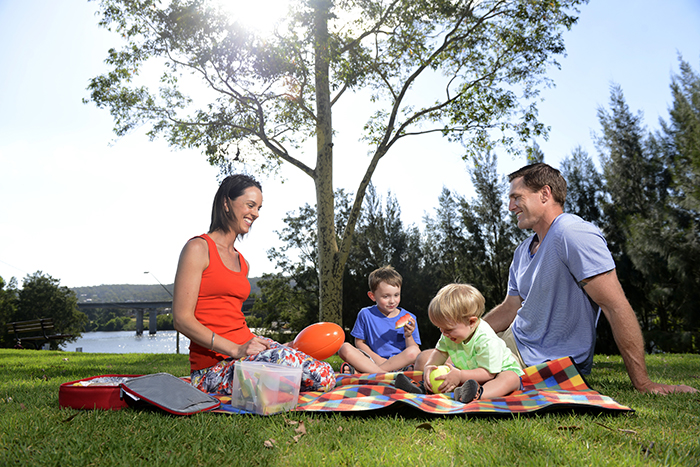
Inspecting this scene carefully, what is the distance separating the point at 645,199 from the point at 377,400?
825 inches

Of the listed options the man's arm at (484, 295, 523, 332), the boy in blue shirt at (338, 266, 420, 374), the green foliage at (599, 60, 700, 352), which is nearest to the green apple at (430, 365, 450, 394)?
the man's arm at (484, 295, 523, 332)

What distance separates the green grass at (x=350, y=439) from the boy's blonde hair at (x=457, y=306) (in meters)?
0.77

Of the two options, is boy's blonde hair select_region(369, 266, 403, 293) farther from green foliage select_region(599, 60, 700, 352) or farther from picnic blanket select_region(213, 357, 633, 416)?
green foliage select_region(599, 60, 700, 352)

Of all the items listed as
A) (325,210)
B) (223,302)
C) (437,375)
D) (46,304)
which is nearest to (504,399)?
(437,375)

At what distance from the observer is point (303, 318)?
26750 millimetres

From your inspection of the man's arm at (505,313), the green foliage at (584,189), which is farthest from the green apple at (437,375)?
the green foliage at (584,189)

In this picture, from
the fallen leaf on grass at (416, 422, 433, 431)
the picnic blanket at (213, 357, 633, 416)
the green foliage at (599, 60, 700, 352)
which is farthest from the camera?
the green foliage at (599, 60, 700, 352)

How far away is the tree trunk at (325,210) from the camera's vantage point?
11516mm

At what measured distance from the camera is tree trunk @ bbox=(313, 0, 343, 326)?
11.5 m

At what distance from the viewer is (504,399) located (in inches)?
110

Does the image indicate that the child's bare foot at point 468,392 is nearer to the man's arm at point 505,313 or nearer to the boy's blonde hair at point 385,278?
the man's arm at point 505,313

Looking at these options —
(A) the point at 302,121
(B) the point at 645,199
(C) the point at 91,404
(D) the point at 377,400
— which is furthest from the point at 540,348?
(B) the point at 645,199

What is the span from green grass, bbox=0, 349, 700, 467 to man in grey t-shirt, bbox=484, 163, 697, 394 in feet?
1.62

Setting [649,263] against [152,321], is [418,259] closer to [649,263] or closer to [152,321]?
[649,263]
